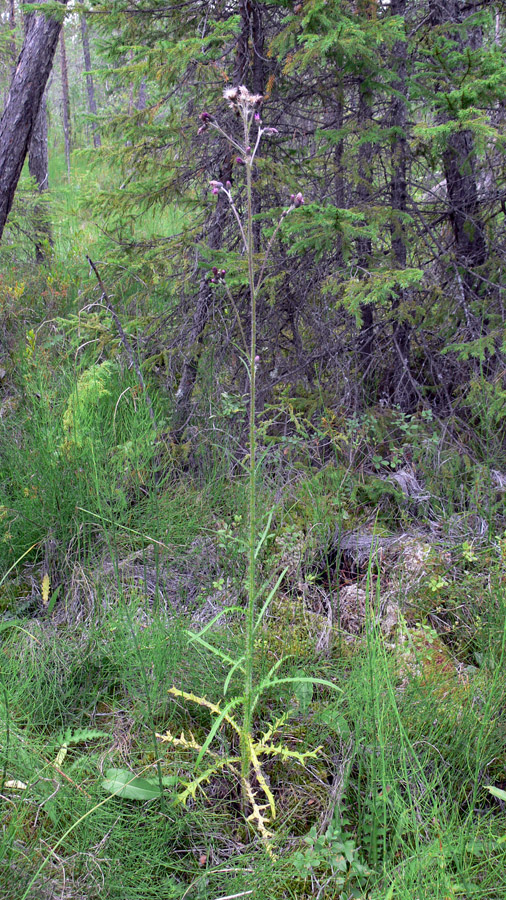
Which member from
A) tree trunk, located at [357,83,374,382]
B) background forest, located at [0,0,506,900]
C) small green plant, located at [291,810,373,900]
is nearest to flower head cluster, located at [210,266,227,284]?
background forest, located at [0,0,506,900]

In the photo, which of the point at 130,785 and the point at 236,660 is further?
the point at 236,660

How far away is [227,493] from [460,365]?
1.97 m

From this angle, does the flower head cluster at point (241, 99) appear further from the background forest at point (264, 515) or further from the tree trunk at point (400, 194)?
the tree trunk at point (400, 194)

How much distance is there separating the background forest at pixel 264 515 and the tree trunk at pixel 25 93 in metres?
0.11

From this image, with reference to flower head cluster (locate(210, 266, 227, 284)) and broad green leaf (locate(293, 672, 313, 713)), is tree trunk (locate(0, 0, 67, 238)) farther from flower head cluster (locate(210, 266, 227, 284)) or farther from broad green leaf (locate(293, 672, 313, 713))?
broad green leaf (locate(293, 672, 313, 713))

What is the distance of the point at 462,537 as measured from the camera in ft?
9.51

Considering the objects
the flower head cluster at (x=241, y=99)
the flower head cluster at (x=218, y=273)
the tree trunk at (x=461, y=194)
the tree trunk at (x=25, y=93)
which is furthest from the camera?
the tree trunk at (x=25, y=93)

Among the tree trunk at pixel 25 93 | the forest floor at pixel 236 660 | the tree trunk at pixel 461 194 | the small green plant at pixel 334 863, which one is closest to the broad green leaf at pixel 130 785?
the forest floor at pixel 236 660

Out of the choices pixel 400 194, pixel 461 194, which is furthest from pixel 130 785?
pixel 461 194

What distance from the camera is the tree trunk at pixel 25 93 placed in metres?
4.05

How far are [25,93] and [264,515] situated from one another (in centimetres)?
378

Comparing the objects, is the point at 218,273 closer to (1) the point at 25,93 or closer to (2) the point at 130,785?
(2) the point at 130,785

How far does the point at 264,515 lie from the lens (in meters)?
2.33

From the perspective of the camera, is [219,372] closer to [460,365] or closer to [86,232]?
[460,365]
